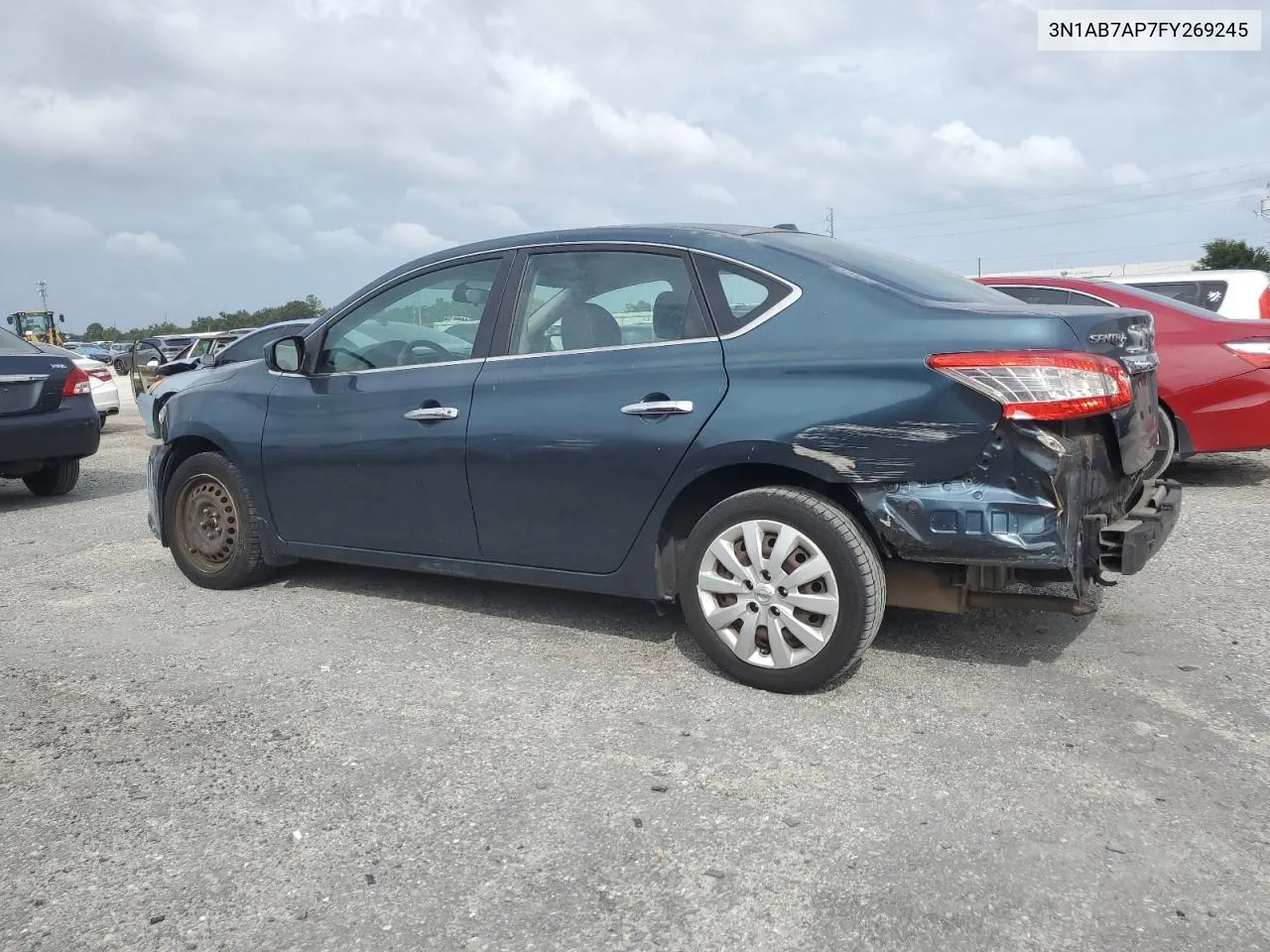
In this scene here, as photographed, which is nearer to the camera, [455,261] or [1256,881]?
[1256,881]

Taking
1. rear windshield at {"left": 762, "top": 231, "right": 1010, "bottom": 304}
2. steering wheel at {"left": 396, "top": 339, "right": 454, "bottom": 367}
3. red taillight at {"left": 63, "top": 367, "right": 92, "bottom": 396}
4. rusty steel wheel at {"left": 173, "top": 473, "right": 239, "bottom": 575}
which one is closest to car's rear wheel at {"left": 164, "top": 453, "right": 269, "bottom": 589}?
rusty steel wheel at {"left": 173, "top": 473, "right": 239, "bottom": 575}

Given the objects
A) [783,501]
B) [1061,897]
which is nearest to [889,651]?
[783,501]

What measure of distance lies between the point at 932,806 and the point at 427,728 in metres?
1.59

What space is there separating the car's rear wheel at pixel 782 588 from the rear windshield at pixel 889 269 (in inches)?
33.1

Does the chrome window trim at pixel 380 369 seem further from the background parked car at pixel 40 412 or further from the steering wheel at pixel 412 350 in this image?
the background parked car at pixel 40 412

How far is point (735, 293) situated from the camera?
3787mm

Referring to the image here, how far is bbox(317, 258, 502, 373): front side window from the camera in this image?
4445mm

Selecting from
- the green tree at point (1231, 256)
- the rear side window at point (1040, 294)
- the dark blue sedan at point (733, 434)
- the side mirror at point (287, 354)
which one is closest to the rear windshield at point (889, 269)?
the dark blue sedan at point (733, 434)

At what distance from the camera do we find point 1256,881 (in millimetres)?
2443

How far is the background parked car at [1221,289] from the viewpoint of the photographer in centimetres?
909

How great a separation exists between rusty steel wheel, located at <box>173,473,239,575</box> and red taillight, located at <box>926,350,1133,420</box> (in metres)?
3.52

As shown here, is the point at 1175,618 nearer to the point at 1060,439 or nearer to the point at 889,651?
the point at 889,651

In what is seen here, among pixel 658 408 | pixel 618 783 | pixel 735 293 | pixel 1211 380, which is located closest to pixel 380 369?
pixel 658 408

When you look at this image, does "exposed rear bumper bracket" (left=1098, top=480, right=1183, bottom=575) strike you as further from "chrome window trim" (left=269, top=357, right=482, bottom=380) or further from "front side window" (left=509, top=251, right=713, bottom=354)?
"chrome window trim" (left=269, top=357, right=482, bottom=380)
